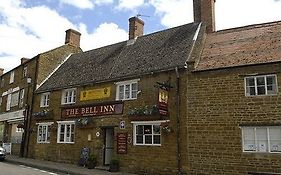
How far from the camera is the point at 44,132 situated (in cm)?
2212

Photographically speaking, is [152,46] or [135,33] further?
[135,33]

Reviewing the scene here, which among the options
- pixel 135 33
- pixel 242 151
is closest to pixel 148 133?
pixel 242 151

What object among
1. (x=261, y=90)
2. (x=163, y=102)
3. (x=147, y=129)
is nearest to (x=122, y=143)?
(x=147, y=129)

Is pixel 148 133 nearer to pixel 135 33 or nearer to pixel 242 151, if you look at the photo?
pixel 242 151

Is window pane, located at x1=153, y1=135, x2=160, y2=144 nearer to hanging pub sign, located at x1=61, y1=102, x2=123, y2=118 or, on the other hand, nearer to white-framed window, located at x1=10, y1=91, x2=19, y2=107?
hanging pub sign, located at x1=61, y1=102, x2=123, y2=118

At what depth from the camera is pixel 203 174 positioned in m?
13.6

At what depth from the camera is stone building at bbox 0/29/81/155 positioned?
24531 millimetres

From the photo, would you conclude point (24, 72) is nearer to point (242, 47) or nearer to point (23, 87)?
point (23, 87)

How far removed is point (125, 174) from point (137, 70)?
19.0ft

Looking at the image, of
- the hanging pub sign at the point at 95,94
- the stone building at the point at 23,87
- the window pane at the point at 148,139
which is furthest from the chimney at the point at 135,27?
the window pane at the point at 148,139

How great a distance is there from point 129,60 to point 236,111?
336 inches

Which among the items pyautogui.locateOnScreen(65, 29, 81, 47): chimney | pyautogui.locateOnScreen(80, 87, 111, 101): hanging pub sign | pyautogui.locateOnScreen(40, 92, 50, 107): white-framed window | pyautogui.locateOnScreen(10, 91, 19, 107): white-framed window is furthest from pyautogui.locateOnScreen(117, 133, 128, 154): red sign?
pyautogui.locateOnScreen(65, 29, 81, 47): chimney

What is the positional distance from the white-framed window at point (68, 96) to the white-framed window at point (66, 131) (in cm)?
149

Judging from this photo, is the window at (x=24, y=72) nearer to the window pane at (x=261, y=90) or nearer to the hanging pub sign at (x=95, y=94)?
the hanging pub sign at (x=95, y=94)
